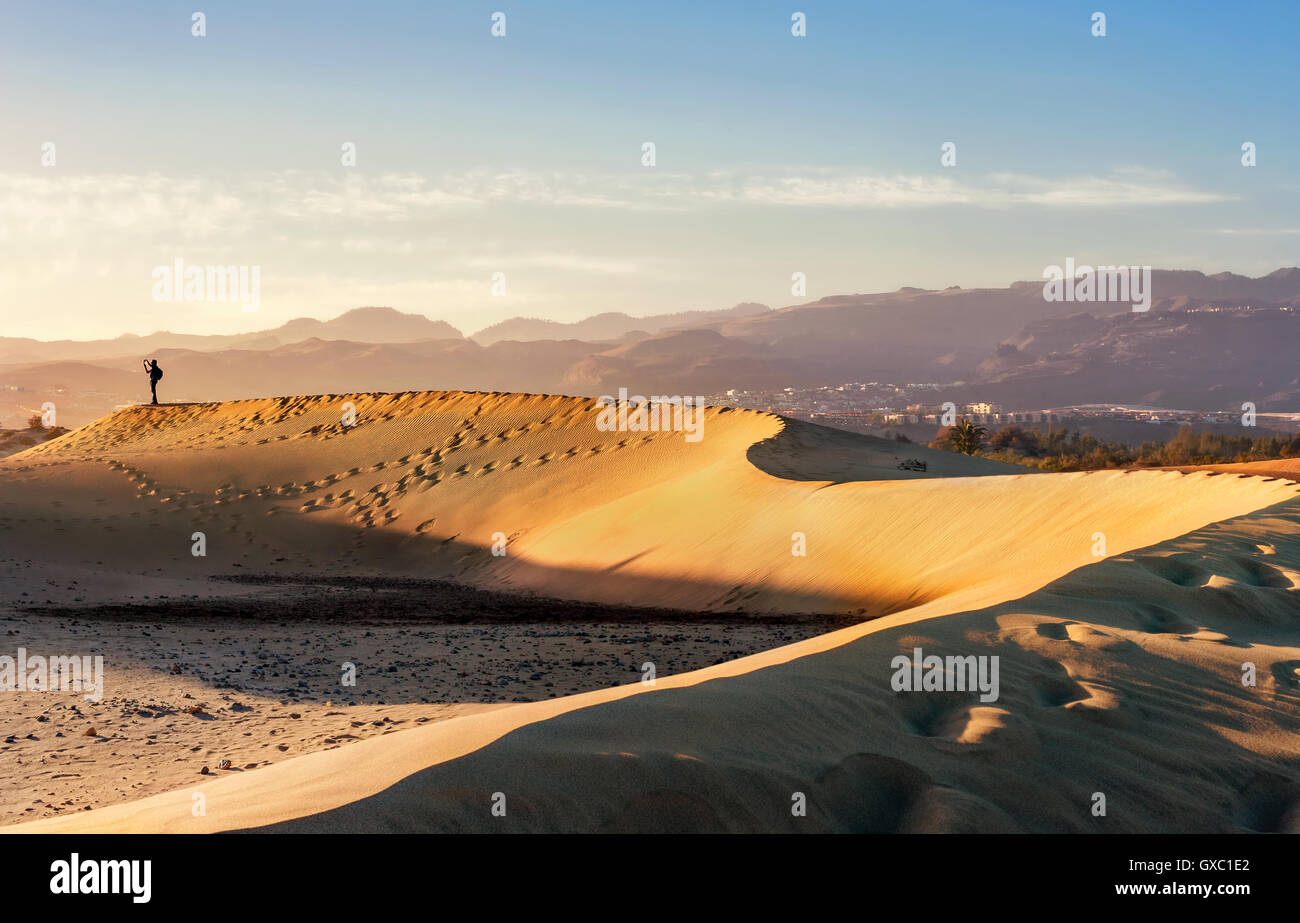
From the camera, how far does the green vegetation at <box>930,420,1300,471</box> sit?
109 ft

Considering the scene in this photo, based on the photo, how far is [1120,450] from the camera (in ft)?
136

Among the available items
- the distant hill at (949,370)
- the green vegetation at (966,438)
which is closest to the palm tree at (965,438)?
the green vegetation at (966,438)

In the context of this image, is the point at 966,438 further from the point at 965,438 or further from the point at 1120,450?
the point at 1120,450

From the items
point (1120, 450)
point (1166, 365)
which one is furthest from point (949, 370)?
point (1120, 450)

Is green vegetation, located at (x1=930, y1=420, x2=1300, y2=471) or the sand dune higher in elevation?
the sand dune

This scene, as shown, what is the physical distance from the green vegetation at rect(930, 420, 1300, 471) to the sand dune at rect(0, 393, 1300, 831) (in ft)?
29.5

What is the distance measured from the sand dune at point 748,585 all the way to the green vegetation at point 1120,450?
354 inches

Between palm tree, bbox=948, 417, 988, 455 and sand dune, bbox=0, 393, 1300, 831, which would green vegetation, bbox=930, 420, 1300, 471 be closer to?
palm tree, bbox=948, 417, 988, 455

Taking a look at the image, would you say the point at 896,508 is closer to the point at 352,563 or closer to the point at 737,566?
the point at 737,566

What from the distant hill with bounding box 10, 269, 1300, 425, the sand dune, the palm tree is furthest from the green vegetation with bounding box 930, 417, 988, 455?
the distant hill with bounding box 10, 269, 1300, 425

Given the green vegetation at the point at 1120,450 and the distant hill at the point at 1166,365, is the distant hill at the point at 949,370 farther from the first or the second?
the green vegetation at the point at 1120,450

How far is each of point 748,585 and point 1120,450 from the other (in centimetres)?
3094

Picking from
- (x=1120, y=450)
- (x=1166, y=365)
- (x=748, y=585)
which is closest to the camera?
(x=748, y=585)
